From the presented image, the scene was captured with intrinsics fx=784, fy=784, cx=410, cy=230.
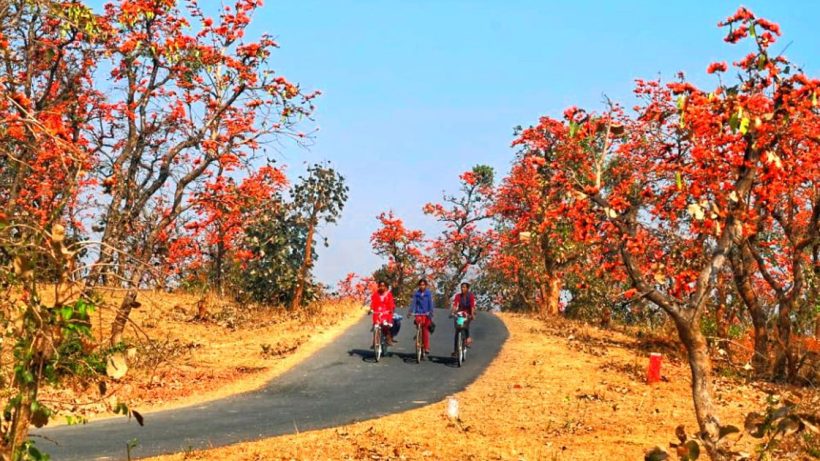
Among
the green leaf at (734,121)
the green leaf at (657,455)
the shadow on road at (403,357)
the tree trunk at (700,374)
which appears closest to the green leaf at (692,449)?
the green leaf at (657,455)

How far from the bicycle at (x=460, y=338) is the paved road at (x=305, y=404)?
0.29 m

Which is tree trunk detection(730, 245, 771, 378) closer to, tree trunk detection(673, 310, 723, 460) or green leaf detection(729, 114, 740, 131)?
tree trunk detection(673, 310, 723, 460)

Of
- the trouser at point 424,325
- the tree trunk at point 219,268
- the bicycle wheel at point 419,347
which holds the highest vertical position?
the tree trunk at point 219,268

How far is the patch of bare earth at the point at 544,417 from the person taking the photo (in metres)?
11.5

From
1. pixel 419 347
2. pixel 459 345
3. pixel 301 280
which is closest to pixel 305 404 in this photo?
pixel 419 347

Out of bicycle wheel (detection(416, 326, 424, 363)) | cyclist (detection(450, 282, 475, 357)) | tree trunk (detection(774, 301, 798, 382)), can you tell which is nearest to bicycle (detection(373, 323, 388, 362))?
bicycle wheel (detection(416, 326, 424, 363))

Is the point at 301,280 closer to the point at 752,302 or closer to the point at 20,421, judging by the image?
the point at 752,302

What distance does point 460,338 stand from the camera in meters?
20.9

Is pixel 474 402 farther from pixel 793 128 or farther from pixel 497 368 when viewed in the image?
pixel 793 128

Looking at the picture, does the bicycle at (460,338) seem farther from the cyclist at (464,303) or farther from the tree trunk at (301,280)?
the tree trunk at (301,280)

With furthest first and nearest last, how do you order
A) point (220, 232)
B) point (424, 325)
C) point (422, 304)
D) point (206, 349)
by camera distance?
point (220, 232) < point (206, 349) < point (424, 325) < point (422, 304)

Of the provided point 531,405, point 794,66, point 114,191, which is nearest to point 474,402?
point 531,405

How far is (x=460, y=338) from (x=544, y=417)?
6.16 m

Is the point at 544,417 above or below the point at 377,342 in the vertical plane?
below
